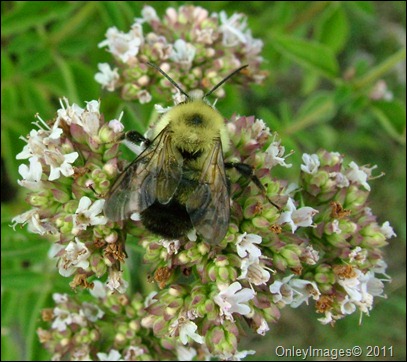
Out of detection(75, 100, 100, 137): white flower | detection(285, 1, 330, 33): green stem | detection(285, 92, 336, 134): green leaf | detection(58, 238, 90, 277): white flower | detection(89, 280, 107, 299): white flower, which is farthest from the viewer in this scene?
detection(285, 1, 330, 33): green stem

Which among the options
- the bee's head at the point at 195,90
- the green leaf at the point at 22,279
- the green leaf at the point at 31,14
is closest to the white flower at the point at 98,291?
the green leaf at the point at 22,279

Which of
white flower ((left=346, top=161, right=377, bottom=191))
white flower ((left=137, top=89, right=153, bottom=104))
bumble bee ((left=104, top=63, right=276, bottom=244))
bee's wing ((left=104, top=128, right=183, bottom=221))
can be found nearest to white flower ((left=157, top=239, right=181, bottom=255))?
bumble bee ((left=104, top=63, right=276, bottom=244))

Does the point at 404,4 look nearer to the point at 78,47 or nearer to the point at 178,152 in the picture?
the point at 78,47

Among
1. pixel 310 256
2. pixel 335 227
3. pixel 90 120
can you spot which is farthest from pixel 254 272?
pixel 90 120

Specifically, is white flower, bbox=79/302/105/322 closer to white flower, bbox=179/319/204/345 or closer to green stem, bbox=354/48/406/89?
white flower, bbox=179/319/204/345

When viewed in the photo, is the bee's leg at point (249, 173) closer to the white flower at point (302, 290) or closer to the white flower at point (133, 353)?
the white flower at point (302, 290)

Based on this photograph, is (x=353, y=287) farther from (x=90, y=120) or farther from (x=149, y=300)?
(x=90, y=120)
